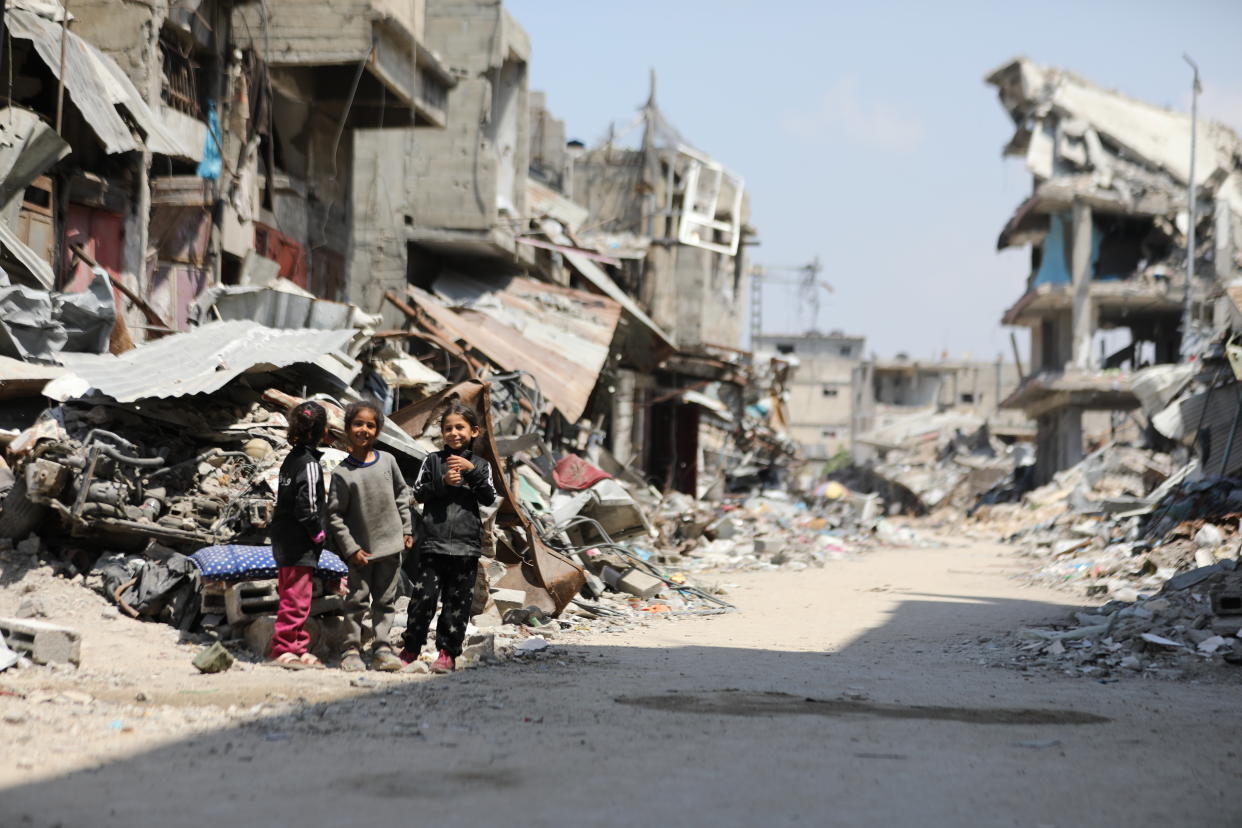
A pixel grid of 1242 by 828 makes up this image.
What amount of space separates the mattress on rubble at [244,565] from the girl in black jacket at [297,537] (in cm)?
32

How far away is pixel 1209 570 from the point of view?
9445mm

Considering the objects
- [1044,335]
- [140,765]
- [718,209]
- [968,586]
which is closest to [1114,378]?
[1044,335]

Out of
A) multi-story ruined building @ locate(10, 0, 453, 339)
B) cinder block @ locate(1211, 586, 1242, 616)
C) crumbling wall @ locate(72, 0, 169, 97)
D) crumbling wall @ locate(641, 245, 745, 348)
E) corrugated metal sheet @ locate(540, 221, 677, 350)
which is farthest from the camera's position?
crumbling wall @ locate(641, 245, 745, 348)

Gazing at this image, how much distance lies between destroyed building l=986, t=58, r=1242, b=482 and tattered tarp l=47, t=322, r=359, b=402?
102 ft

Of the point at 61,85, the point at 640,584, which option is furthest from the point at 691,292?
the point at 61,85

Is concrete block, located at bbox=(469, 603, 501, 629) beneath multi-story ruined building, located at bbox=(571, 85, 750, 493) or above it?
beneath

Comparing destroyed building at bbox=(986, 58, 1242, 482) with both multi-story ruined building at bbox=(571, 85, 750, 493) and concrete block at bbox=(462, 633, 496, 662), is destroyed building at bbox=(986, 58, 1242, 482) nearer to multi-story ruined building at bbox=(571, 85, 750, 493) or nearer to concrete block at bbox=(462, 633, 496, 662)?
multi-story ruined building at bbox=(571, 85, 750, 493)

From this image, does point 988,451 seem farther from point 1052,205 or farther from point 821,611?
point 821,611

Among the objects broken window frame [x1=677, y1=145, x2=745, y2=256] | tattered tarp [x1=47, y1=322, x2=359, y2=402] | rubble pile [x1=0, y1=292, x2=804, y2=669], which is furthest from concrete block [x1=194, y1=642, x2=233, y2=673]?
broken window frame [x1=677, y1=145, x2=745, y2=256]

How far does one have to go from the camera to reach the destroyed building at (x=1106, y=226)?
120ft

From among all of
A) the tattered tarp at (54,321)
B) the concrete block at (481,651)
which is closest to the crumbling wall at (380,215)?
the tattered tarp at (54,321)

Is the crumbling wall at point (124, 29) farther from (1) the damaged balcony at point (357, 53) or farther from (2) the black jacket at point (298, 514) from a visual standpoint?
(2) the black jacket at point (298, 514)

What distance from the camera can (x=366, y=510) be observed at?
6633 millimetres

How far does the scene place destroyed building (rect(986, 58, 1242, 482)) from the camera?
120 ft
